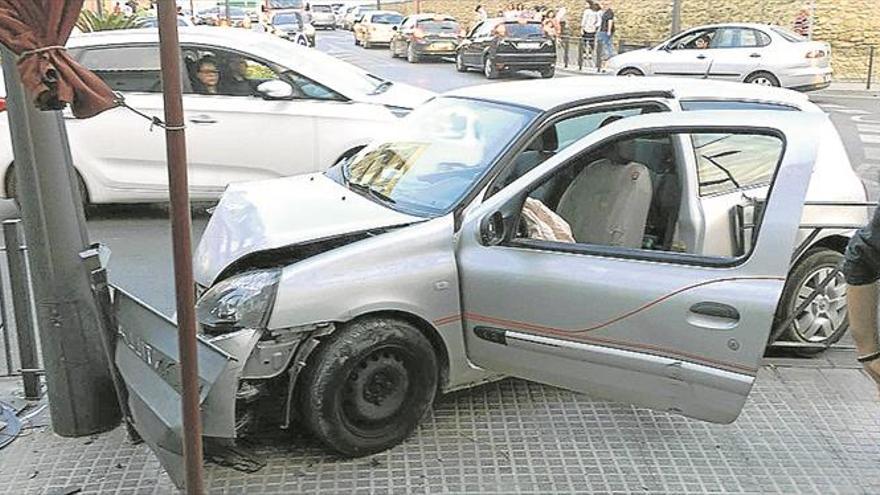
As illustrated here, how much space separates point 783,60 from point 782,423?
14.2 m

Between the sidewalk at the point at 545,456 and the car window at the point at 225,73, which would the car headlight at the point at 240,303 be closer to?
the sidewalk at the point at 545,456

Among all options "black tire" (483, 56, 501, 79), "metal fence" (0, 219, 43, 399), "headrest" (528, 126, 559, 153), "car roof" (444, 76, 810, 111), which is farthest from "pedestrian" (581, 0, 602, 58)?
"metal fence" (0, 219, 43, 399)

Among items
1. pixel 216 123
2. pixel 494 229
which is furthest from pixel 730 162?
pixel 216 123

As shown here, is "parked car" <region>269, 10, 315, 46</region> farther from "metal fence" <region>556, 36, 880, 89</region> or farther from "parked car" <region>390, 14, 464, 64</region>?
"metal fence" <region>556, 36, 880, 89</region>

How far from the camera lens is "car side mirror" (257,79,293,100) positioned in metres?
7.77

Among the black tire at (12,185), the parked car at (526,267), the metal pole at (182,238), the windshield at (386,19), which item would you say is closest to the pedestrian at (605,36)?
the windshield at (386,19)

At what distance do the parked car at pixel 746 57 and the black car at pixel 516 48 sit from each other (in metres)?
4.75

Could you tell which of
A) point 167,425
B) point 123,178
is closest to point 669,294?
point 167,425

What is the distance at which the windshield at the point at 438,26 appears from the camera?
2870 cm

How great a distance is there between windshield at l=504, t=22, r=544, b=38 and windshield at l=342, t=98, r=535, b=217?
1867cm

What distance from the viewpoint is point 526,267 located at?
149 inches

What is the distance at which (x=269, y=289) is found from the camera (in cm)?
367

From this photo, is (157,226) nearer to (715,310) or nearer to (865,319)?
(715,310)

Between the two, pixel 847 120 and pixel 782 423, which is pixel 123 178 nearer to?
pixel 782 423
